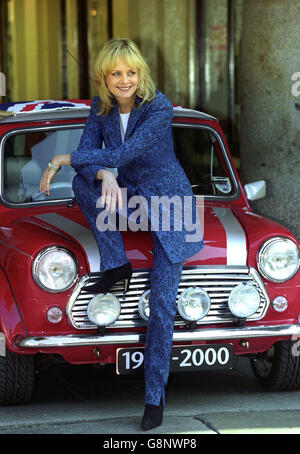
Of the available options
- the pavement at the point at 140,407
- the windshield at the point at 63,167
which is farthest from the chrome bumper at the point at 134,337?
the windshield at the point at 63,167

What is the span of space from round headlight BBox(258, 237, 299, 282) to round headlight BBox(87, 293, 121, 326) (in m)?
0.80

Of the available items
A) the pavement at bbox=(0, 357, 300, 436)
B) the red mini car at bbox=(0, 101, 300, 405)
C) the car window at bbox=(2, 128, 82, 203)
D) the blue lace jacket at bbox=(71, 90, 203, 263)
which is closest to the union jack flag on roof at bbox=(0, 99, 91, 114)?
the car window at bbox=(2, 128, 82, 203)

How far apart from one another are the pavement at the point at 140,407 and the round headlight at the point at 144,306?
521mm

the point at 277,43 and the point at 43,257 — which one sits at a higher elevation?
the point at 277,43

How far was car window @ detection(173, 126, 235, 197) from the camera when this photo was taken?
19.1ft

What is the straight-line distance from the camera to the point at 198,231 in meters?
4.86

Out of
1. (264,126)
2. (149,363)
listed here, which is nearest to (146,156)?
(149,363)

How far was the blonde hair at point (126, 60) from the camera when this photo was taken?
15.4ft

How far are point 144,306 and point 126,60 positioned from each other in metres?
1.22

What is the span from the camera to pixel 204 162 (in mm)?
5812

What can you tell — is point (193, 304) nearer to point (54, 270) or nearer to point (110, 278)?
point (110, 278)

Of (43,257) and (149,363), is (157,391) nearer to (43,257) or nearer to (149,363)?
(149,363)

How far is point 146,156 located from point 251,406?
1446 millimetres

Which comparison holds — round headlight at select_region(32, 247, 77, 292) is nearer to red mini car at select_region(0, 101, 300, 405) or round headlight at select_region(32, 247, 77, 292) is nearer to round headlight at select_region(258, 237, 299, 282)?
red mini car at select_region(0, 101, 300, 405)
